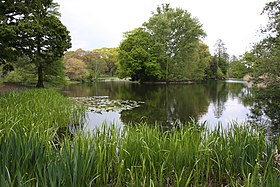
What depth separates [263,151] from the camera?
131 inches

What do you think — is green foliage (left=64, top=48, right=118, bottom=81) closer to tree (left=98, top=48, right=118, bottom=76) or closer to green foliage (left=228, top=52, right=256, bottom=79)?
tree (left=98, top=48, right=118, bottom=76)

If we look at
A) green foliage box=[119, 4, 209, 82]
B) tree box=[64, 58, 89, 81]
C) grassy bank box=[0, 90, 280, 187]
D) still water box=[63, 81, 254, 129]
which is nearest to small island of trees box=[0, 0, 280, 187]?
grassy bank box=[0, 90, 280, 187]

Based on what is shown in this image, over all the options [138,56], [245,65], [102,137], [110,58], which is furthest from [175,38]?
[102,137]

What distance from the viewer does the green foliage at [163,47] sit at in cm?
3722

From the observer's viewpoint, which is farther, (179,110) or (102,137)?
(179,110)

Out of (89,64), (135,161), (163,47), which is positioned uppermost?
(163,47)

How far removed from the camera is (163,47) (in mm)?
37188

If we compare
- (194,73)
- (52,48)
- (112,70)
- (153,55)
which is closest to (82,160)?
(52,48)

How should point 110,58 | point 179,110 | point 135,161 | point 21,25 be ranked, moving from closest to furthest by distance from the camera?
point 135,161
point 21,25
point 179,110
point 110,58

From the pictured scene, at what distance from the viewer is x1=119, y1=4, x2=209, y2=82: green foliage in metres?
37.2

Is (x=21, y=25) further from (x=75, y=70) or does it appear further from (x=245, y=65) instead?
(x=245, y=65)

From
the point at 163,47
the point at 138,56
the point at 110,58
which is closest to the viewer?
the point at 163,47

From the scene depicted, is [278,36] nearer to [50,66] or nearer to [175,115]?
[175,115]

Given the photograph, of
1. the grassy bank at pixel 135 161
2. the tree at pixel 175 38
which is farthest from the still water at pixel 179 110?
the tree at pixel 175 38
